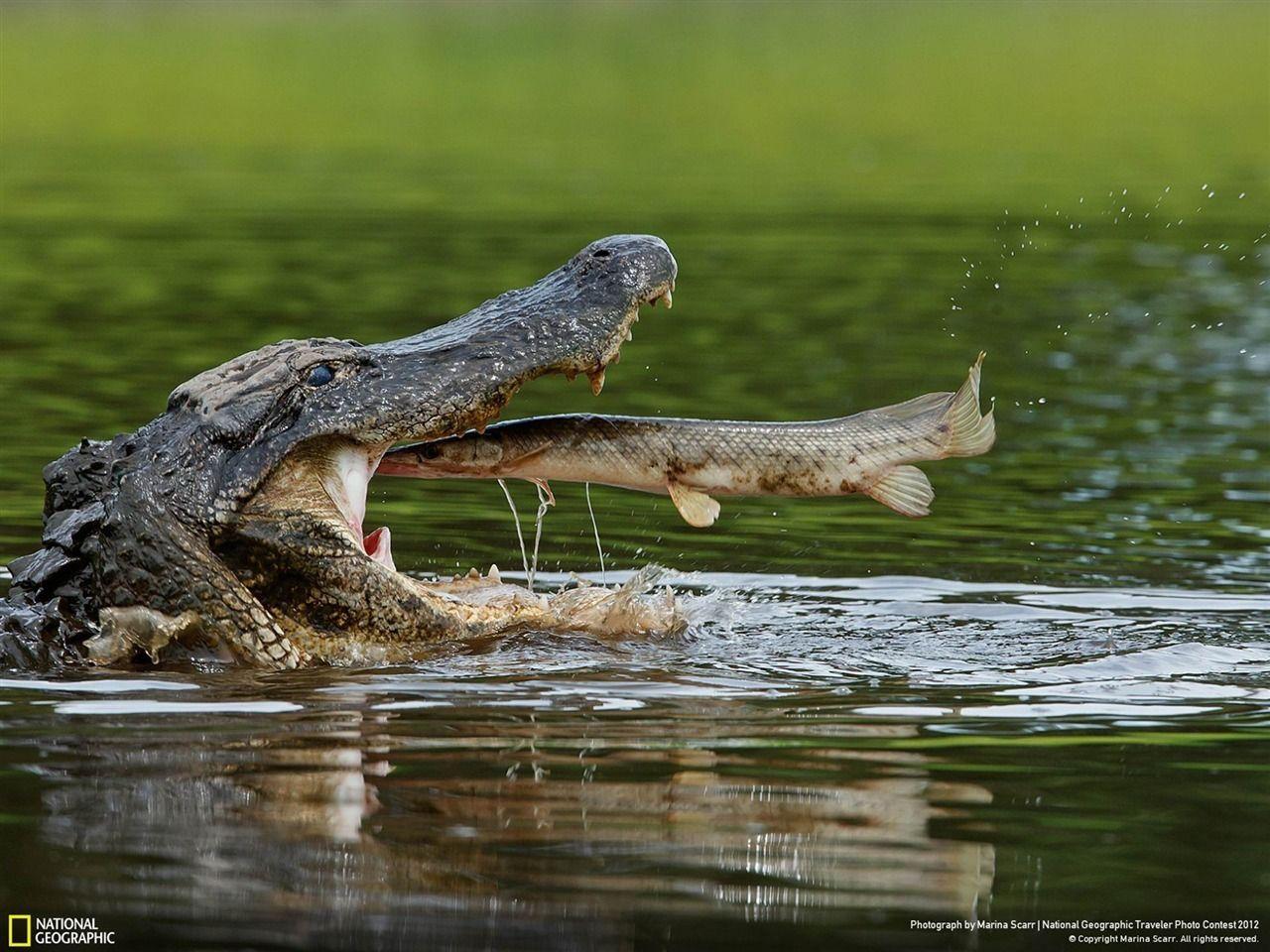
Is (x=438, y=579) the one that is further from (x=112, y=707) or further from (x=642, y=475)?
(x=112, y=707)

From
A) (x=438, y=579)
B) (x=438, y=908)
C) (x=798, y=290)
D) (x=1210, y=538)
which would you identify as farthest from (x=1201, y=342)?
(x=438, y=908)

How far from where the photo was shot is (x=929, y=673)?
735 centimetres

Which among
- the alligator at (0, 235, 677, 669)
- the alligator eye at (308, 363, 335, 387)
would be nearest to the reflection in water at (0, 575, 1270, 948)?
the alligator at (0, 235, 677, 669)

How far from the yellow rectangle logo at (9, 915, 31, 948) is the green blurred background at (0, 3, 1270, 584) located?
4.36 metres

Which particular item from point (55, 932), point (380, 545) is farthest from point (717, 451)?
point (55, 932)

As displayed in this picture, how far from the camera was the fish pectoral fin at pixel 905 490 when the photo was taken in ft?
24.8

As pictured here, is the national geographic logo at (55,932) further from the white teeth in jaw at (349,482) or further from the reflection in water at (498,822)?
the white teeth in jaw at (349,482)

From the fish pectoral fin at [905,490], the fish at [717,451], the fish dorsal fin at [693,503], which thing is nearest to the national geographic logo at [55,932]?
the fish at [717,451]

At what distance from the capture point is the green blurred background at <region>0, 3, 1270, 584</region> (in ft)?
35.0

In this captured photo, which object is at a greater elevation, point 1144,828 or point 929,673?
point 929,673

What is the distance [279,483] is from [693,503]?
1.46 metres

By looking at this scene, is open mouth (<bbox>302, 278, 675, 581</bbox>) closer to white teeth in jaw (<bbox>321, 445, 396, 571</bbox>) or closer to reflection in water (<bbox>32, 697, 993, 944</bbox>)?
white teeth in jaw (<bbox>321, 445, 396, 571</bbox>)

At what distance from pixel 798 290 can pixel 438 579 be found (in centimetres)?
940

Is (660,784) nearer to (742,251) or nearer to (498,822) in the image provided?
(498,822)
